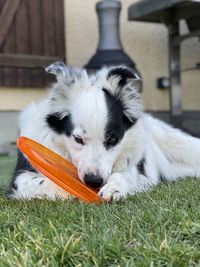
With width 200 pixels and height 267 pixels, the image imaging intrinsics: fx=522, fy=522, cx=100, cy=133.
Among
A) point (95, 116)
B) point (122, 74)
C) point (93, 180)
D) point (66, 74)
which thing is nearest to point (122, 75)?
point (122, 74)

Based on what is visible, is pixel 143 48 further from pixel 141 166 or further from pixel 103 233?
pixel 103 233

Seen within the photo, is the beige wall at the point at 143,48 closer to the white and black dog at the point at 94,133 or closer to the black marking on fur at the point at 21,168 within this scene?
the white and black dog at the point at 94,133

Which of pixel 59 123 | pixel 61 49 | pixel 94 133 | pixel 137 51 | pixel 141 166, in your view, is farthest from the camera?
pixel 137 51

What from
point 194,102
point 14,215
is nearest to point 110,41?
point 194,102

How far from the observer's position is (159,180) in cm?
391

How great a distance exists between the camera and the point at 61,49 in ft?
26.3

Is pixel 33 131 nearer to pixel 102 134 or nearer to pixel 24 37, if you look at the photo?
pixel 102 134

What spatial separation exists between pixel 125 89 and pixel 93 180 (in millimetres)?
762

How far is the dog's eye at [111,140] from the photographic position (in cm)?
300

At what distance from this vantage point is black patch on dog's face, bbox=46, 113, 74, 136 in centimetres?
311

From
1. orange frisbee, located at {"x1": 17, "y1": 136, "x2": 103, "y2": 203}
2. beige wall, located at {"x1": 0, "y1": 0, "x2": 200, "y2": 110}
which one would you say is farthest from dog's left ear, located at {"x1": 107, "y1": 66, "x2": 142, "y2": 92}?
beige wall, located at {"x1": 0, "y1": 0, "x2": 200, "y2": 110}

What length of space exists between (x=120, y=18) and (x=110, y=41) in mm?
1165

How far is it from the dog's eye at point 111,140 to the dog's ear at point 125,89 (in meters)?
0.26

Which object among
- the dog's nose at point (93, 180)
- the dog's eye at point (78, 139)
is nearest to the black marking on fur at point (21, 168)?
the dog's eye at point (78, 139)
